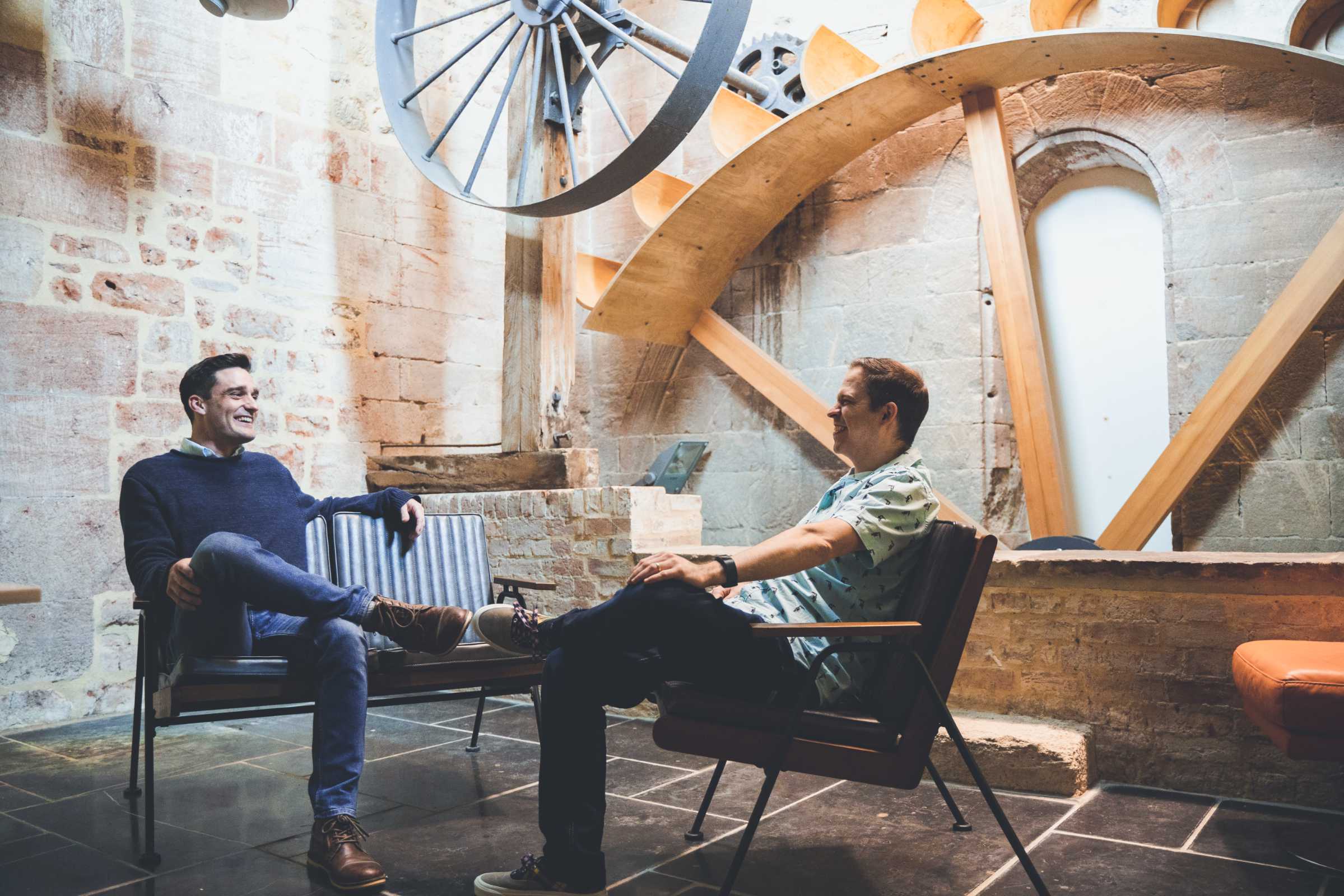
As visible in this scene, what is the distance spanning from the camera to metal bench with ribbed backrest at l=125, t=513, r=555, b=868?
7.87ft

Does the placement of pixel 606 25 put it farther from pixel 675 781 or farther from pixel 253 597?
pixel 675 781

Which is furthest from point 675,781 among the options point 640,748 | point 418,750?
point 418,750

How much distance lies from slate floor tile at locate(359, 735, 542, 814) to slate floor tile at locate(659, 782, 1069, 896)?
32.8 inches

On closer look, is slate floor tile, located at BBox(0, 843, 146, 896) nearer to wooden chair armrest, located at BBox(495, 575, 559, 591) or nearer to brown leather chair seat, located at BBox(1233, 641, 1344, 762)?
wooden chair armrest, located at BBox(495, 575, 559, 591)

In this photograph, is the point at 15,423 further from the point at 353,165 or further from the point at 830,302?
the point at 830,302

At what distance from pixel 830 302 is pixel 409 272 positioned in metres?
2.22

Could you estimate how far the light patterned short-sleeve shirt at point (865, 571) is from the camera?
210cm

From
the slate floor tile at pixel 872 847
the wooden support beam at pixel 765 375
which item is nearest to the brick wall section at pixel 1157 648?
the slate floor tile at pixel 872 847

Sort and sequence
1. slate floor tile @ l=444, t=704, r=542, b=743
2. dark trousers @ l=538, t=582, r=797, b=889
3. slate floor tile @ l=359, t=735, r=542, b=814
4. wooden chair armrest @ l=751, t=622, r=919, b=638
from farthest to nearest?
slate floor tile @ l=444, t=704, r=542, b=743 → slate floor tile @ l=359, t=735, r=542, b=814 → dark trousers @ l=538, t=582, r=797, b=889 → wooden chair armrest @ l=751, t=622, r=919, b=638

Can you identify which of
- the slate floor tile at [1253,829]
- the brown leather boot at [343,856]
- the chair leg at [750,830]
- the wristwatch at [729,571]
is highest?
the wristwatch at [729,571]

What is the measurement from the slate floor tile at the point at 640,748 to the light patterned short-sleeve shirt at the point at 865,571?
3.36ft

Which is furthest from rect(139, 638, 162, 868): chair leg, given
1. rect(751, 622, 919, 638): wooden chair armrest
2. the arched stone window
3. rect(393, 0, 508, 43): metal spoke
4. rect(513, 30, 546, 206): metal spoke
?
the arched stone window

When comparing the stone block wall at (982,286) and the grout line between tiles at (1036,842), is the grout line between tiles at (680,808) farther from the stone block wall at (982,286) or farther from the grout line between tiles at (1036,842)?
the stone block wall at (982,286)

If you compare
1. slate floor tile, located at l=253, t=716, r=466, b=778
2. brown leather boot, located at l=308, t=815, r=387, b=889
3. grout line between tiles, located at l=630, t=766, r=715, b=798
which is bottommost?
slate floor tile, located at l=253, t=716, r=466, b=778
